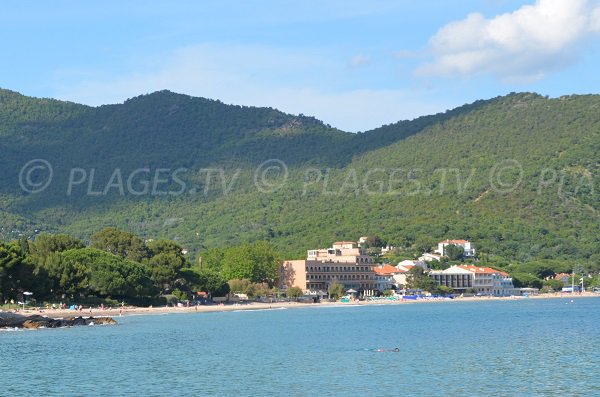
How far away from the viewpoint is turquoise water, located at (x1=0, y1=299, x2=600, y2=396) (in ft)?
137

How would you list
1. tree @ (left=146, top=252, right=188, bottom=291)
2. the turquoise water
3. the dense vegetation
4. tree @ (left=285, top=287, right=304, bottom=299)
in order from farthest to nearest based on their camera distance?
tree @ (left=285, top=287, right=304, bottom=299)
tree @ (left=146, top=252, right=188, bottom=291)
the dense vegetation
the turquoise water

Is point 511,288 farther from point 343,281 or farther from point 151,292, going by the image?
point 151,292

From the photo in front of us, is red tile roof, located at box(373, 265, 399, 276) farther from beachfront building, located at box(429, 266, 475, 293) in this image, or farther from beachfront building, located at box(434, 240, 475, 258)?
beachfront building, located at box(434, 240, 475, 258)

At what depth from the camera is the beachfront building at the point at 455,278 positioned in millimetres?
176375

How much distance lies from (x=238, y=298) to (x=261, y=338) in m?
70.0

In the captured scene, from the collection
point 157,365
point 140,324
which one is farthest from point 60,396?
point 140,324

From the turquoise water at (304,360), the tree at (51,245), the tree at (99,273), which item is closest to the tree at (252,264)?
the tree at (51,245)

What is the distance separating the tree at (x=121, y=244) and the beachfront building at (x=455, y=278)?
67.4 metres

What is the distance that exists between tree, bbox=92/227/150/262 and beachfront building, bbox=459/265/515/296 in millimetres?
69555

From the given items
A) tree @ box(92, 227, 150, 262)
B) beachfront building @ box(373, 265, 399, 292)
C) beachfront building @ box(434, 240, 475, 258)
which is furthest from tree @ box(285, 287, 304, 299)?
beachfront building @ box(434, 240, 475, 258)

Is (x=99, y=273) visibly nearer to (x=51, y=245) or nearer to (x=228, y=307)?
(x=51, y=245)

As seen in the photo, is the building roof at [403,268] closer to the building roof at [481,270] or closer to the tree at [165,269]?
the building roof at [481,270]

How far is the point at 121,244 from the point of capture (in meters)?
124

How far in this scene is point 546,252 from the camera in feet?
608
